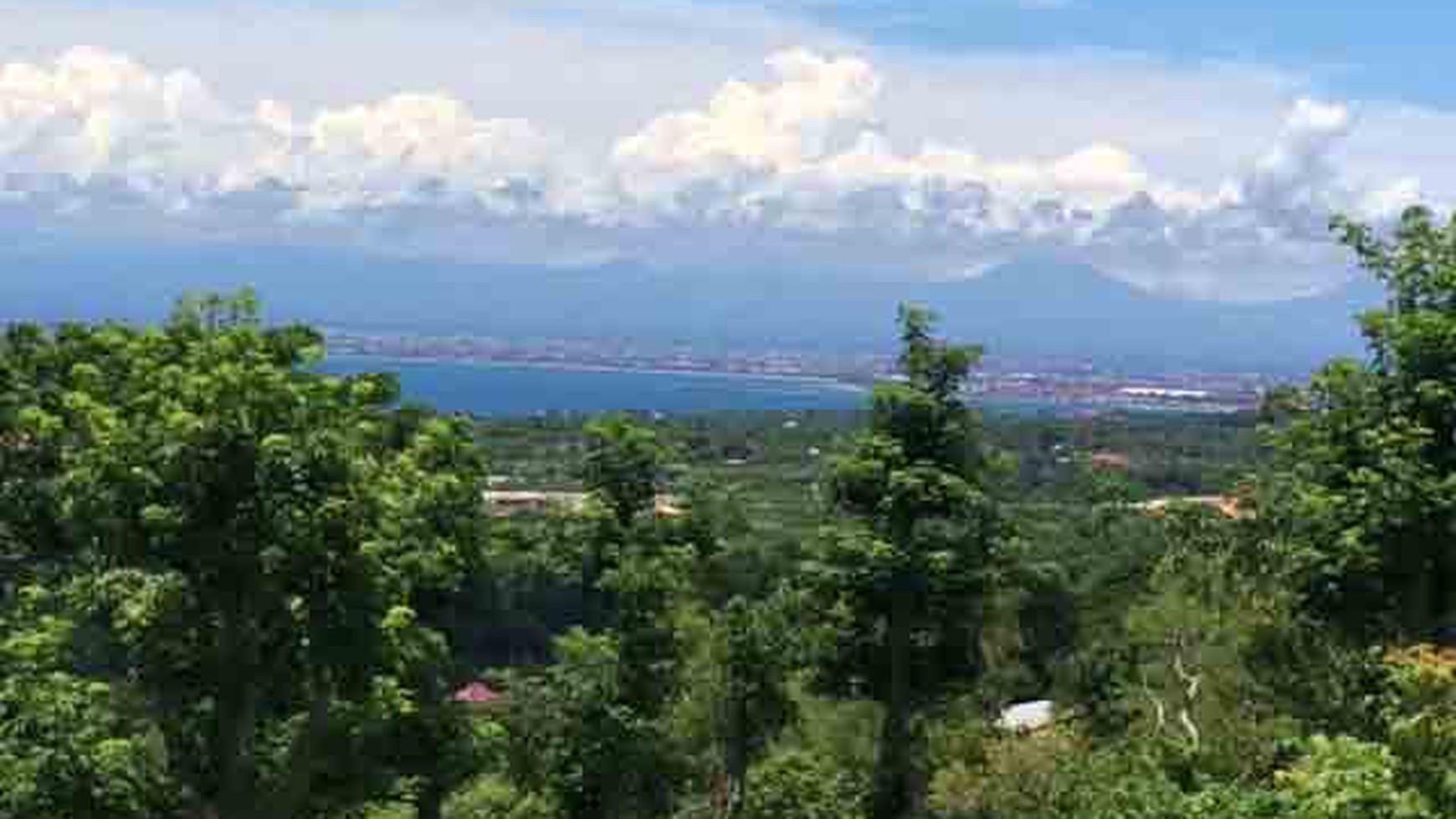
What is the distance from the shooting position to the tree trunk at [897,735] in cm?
2247

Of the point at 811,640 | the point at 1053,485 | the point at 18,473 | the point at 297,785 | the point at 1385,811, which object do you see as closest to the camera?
the point at 1385,811

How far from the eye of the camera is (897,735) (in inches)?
906

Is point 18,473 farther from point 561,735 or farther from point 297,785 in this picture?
point 561,735

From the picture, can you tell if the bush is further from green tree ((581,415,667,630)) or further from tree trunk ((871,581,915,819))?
green tree ((581,415,667,630))

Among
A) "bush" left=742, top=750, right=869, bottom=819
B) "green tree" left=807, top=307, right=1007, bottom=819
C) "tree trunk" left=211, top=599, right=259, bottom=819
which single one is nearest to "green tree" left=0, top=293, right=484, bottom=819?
"tree trunk" left=211, top=599, right=259, bottom=819

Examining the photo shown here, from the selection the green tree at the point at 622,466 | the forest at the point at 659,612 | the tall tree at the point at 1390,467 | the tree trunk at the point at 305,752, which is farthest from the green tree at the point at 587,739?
the tall tree at the point at 1390,467

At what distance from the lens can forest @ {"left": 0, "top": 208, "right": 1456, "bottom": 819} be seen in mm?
15219

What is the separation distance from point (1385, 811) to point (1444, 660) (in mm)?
5291

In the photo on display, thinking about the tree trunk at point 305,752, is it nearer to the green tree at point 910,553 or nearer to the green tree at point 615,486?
the green tree at point 615,486

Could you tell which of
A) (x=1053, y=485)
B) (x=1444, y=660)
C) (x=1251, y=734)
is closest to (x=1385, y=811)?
(x=1444, y=660)

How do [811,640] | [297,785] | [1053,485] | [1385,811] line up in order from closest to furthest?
1. [1385,811]
2. [297,785]
3. [811,640]
4. [1053,485]

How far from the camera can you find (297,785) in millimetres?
16766

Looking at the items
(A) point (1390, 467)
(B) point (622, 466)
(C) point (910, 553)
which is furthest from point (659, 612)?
(A) point (1390, 467)

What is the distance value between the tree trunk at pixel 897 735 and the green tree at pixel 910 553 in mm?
15
